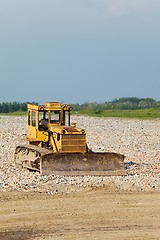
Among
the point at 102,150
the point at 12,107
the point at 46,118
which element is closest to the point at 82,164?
the point at 46,118

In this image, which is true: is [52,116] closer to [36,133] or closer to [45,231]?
[36,133]

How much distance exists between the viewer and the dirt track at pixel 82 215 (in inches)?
475

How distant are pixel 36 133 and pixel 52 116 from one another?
71cm

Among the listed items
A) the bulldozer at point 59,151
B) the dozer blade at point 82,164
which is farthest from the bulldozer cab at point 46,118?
the dozer blade at point 82,164

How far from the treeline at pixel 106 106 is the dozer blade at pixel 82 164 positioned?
3142 centimetres

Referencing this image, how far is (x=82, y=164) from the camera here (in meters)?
18.8

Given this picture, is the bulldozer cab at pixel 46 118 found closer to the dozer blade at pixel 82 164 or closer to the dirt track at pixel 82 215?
the dozer blade at pixel 82 164

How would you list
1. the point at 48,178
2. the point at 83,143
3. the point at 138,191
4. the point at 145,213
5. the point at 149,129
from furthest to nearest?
the point at 149,129, the point at 83,143, the point at 48,178, the point at 138,191, the point at 145,213

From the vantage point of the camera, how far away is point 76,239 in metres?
11.6

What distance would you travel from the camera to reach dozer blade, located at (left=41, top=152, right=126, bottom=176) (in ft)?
60.9

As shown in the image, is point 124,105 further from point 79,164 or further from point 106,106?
point 79,164

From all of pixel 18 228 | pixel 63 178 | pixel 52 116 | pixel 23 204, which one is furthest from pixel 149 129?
pixel 18 228

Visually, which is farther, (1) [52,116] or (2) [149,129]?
(2) [149,129]

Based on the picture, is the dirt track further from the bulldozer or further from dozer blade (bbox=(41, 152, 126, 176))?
the bulldozer
